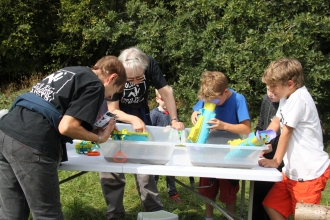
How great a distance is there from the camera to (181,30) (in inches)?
329

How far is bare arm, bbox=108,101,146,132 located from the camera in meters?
2.87

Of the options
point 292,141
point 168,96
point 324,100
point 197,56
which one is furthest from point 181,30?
point 292,141

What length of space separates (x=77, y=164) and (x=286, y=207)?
1.33 metres

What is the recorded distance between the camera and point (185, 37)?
8.31 meters

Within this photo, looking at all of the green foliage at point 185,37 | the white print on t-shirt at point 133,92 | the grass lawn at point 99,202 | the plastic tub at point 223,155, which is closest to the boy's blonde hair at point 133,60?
the white print on t-shirt at point 133,92

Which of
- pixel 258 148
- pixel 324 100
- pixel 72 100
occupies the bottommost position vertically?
pixel 324 100

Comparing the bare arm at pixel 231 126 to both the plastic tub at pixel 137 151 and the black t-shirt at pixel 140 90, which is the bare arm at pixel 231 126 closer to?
the plastic tub at pixel 137 151

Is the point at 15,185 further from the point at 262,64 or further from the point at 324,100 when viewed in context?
the point at 324,100

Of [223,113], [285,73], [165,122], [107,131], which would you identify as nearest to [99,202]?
[165,122]

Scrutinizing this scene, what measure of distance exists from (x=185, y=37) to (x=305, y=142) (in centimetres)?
600

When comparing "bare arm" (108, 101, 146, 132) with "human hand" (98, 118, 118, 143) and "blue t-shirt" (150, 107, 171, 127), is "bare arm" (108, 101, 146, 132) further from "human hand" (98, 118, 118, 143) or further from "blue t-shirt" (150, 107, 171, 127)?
"blue t-shirt" (150, 107, 171, 127)

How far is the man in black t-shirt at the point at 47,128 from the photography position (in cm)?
218

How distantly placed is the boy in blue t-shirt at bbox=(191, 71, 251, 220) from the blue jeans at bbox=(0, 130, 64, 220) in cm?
99

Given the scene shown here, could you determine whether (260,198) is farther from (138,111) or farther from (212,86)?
(138,111)
